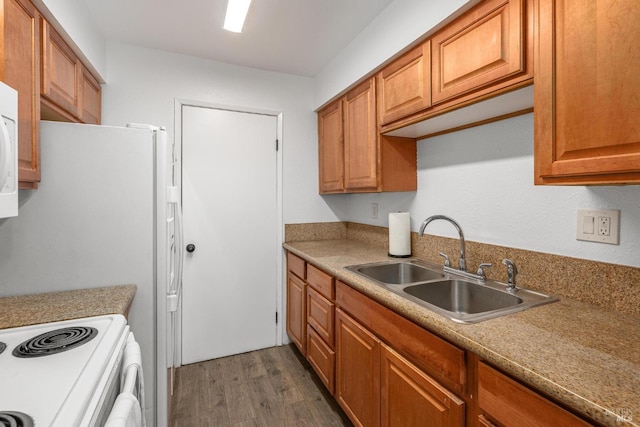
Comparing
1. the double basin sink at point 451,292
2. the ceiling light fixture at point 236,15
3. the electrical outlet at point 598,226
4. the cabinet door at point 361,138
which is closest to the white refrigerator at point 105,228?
the ceiling light fixture at point 236,15

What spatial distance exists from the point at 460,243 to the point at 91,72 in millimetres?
Result: 2532

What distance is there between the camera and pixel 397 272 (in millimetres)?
1962

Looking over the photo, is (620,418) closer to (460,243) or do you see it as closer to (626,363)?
(626,363)

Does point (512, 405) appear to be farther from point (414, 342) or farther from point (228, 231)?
point (228, 231)

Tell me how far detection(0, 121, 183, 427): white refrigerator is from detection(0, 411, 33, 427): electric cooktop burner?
924 millimetres

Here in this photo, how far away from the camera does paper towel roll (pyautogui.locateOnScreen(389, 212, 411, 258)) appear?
2.04 metres

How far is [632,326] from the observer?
0.98m

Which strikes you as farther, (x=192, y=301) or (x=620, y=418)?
(x=192, y=301)

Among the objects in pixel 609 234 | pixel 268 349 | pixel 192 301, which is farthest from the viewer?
pixel 268 349

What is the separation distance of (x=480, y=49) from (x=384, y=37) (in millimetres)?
733

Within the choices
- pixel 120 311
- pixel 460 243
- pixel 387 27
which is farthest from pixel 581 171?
pixel 120 311

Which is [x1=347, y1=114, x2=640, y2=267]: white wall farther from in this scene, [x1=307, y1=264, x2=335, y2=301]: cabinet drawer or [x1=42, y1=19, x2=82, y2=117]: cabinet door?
[x1=42, y1=19, x2=82, y2=117]: cabinet door

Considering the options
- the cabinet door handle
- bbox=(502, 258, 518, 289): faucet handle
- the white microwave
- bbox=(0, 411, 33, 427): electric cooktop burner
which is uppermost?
the white microwave

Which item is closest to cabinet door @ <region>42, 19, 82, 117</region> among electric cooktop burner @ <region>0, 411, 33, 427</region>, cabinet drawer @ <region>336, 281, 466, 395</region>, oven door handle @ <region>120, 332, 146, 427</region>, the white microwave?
the white microwave
